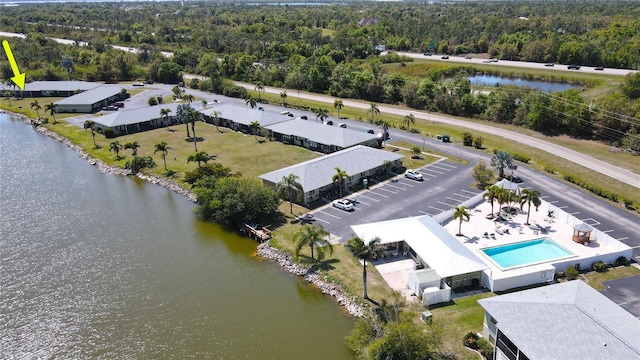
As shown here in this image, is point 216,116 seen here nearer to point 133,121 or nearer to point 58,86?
point 133,121

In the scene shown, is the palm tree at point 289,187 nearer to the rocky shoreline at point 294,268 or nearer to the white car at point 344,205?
the white car at point 344,205

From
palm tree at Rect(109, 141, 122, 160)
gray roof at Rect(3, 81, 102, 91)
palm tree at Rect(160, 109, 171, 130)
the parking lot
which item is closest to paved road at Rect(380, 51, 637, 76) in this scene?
the parking lot

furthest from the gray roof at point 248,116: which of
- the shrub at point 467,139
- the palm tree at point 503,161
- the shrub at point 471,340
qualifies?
the shrub at point 471,340

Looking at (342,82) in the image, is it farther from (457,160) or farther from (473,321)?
(473,321)

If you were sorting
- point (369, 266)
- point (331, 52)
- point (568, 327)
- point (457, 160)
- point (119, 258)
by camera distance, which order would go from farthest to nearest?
Answer: point (331, 52), point (457, 160), point (119, 258), point (369, 266), point (568, 327)

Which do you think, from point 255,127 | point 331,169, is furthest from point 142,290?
point 255,127

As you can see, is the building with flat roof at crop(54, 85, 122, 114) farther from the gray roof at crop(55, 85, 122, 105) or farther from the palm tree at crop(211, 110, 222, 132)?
the palm tree at crop(211, 110, 222, 132)

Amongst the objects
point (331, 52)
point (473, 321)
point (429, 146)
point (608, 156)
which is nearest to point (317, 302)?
point (473, 321)
